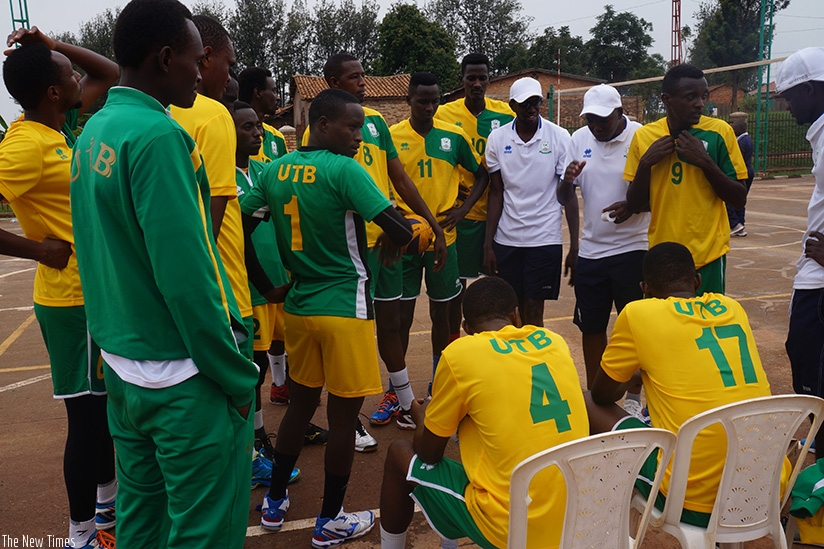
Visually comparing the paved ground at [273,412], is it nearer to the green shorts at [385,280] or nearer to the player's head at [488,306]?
the green shorts at [385,280]

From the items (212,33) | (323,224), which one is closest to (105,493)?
(323,224)

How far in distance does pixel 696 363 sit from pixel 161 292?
210cm

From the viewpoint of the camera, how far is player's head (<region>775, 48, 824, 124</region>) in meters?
3.42

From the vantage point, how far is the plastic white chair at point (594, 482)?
217cm

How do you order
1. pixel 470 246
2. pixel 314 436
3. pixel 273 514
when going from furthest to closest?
pixel 470 246
pixel 314 436
pixel 273 514

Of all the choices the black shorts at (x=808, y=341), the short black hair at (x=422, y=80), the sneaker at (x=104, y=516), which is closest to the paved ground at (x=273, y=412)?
the sneaker at (x=104, y=516)

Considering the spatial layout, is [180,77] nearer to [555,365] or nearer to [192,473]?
[192,473]

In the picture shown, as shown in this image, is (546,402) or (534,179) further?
(534,179)

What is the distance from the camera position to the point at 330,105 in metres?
3.47

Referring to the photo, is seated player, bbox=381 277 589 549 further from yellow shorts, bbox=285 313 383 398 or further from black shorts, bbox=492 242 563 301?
black shorts, bbox=492 242 563 301

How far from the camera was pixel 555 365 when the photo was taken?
2521mm

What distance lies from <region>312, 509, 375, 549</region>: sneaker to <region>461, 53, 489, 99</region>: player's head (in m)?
3.75

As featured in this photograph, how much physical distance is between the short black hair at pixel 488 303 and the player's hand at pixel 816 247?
1735mm

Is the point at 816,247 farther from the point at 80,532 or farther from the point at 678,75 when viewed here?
the point at 80,532
